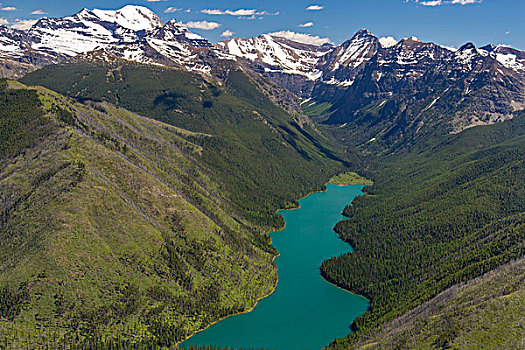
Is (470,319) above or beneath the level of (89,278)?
above

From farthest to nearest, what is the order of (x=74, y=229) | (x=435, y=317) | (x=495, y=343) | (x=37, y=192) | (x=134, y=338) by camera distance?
(x=37, y=192) → (x=74, y=229) → (x=134, y=338) → (x=435, y=317) → (x=495, y=343)

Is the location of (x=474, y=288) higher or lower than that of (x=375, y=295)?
higher

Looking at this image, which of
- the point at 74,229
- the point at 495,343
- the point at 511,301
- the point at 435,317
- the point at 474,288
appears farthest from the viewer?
the point at 74,229

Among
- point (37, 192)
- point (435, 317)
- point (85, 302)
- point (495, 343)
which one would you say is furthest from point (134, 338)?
point (495, 343)

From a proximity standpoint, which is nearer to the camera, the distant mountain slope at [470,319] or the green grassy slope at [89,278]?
the distant mountain slope at [470,319]

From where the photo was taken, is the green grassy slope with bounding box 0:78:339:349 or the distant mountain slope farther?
the green grassy slope with bounding box 0:78:339:349

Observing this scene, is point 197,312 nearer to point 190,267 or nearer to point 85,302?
point 190,267

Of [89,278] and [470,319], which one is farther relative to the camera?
[89,278]

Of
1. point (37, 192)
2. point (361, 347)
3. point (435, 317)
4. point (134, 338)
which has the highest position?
point (37, 192)

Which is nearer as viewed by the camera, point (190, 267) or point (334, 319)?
point (334, 319)

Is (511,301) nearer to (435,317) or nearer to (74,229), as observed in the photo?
(435,317)
